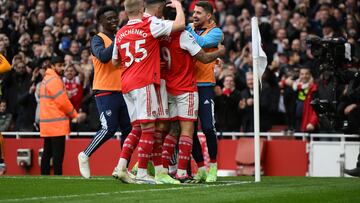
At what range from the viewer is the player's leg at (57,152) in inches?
766

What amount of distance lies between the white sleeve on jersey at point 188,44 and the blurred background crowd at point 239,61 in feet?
16.8

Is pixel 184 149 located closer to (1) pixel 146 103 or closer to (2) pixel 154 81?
(1) pixel 146 103

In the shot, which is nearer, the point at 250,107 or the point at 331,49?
the point at 331,49

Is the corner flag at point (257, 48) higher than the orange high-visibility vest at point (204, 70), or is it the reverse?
the corner flag at point (257, 48)

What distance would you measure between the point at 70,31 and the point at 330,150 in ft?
33.5

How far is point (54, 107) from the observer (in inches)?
Answer: 783

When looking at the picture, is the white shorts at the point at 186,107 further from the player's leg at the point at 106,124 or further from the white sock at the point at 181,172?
the player's leg at the point at 106,124

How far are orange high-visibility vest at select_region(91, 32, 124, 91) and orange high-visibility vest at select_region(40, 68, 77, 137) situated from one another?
3.07 meters

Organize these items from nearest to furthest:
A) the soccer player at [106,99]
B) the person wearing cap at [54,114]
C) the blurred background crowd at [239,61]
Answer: the soccer player at [106,99] < the person wearing cap at [54,114] < the blurred background crowd at [239,61]

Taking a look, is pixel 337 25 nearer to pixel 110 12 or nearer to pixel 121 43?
pixel 110 12

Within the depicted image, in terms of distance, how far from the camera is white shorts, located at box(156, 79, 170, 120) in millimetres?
14766

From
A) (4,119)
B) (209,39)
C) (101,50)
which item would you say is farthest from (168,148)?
(4,119)

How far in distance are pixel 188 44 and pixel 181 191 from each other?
2.30 metres

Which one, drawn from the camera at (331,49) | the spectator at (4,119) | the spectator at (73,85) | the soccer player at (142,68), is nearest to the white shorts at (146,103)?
the soccer player at (142,68)
